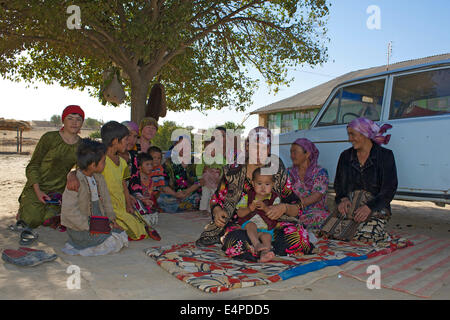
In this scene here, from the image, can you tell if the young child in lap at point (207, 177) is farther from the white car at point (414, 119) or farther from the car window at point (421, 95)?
the car window at point (421, 95)

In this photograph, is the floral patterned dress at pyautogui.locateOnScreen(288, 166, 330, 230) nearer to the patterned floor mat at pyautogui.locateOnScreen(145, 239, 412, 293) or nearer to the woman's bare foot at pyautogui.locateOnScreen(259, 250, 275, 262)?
the patterned floor mat at pyautogui.locateOnScreen(145, 239, 412, 293)

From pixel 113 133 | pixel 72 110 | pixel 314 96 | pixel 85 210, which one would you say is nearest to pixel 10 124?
pixel 314 96

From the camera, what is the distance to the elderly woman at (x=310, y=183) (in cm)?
468

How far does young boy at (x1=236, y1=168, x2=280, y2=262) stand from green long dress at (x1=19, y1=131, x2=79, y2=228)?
2383 mm

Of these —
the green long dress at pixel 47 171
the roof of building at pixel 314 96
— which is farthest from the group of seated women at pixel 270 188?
the roof of building at pixel 314 96

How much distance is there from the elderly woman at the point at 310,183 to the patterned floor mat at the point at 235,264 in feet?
2.59

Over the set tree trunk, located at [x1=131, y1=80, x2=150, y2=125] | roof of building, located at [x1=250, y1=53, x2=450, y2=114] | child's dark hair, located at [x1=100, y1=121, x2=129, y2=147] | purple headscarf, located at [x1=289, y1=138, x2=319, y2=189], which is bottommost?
purple headscarf, located at [x1=289, y1=138, x2=319, y2=189]

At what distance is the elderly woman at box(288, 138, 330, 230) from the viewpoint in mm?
4684

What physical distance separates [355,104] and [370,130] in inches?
42.6

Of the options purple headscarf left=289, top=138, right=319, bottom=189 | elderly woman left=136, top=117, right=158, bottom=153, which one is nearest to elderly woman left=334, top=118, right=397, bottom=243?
purple headscarf left=289, top=138, right=319, bottom=189

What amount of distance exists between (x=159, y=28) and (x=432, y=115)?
17.4 feet

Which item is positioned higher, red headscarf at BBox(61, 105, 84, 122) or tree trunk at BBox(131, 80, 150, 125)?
tree trunk at BBox(131, 80, 150, 125)

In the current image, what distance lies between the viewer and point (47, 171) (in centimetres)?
448

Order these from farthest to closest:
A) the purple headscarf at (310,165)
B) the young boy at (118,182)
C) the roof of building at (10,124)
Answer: the roof of building at (10,124) → the purple headscarf at (310,165) → the young boy at (118,182)
